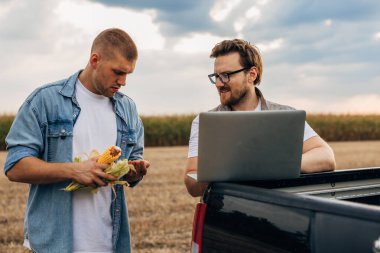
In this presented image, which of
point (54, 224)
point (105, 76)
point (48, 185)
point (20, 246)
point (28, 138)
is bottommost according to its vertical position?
point (20, 246)

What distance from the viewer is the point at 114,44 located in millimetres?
3221

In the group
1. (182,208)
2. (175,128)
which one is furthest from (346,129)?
(182,208)

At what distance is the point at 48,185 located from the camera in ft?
10.5

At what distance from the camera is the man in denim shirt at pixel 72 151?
10.1 feet

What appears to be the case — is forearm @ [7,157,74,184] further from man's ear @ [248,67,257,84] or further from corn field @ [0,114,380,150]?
corn field @ [0,114,380,150]

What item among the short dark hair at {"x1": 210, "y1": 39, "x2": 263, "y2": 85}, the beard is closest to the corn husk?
the beard

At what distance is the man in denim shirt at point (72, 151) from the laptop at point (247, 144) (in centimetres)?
72

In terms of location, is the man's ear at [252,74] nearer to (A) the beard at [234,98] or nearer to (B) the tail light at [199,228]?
(A) the beard at [234,98]

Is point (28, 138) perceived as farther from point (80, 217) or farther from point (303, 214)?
point (303, 214)

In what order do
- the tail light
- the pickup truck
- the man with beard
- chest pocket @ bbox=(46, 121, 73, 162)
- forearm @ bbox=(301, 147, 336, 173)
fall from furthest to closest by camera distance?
1. the man with beard
2. forearm @ bbox=(301, 147, 336, 173)
3. chest pocket @ bbox=(46, 121, 73, 162)
4. the tail light
5. the pickup truck

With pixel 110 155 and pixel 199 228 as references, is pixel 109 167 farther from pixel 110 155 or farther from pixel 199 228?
pixel 199 228

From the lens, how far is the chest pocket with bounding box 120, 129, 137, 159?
3430mm

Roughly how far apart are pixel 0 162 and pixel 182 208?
10.7 metres

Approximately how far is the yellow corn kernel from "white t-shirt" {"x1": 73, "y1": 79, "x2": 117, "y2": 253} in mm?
164
